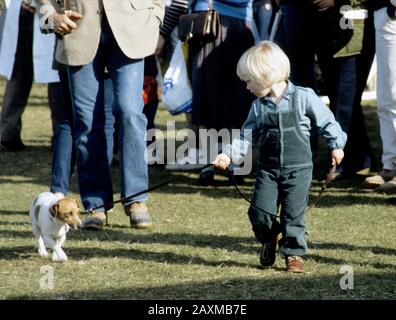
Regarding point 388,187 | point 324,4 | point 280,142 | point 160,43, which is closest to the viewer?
point 280,142

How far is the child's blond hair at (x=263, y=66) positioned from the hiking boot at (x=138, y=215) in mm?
1676

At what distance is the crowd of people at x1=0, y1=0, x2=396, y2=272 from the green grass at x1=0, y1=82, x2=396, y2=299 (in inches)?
8.7

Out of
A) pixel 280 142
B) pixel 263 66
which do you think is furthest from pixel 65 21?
pixel 280 142

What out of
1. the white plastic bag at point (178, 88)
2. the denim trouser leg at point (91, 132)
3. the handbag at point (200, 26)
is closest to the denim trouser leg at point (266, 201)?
the denim trouser leg at point (91, 132)

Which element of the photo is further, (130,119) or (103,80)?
(103,80)

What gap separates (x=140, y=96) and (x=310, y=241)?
4.57ft

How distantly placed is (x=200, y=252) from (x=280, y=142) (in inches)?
37.5

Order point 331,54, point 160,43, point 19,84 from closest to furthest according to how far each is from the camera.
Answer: point 331,54, point 160,43, point 19,84

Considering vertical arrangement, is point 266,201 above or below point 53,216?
above

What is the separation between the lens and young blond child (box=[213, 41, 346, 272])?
578 cm

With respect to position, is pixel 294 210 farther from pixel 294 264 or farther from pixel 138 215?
pixel 138 215

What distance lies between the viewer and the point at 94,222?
279 inches

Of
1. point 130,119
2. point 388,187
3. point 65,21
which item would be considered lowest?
point 388,187

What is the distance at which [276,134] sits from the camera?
581 centimetres
